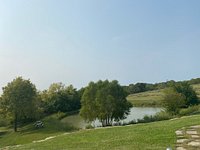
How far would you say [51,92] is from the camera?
73.9m

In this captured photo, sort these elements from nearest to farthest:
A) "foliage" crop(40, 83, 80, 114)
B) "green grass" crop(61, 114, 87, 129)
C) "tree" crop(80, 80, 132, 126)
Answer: "tree" crop(80, 80, 132, 126) → "green grass" crop(61, 114, 87, 129) → "foliage" crop(40, 83, 80, 114)

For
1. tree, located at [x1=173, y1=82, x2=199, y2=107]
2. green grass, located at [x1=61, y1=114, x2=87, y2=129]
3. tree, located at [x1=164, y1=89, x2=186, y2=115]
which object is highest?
tree, located at [x1=173, y1=82, x2=199, y2=107]

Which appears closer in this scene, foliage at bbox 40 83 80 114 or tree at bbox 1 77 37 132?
tree at bbox 1 77 37 132

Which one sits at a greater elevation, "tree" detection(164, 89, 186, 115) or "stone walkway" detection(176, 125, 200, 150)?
"tree" detection(164, 89, 186, 115)

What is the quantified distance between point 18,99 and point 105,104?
11.7 meters

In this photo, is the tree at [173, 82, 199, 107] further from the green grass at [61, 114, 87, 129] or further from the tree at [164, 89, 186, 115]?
the green grass at [61, 114, 87, 129]

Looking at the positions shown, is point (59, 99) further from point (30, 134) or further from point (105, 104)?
point (30, 134)

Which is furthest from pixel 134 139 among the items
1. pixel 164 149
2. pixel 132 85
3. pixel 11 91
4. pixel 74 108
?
pixel 132 85

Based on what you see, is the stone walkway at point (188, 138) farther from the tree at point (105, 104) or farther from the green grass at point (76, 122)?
the green grass at point (76, 122)

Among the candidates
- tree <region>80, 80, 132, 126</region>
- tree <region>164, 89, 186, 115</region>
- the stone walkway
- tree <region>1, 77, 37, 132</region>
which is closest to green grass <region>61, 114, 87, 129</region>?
tree <region>80, 80, 132, 126</region>

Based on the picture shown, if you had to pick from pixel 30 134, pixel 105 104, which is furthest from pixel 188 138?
pixel 105 104

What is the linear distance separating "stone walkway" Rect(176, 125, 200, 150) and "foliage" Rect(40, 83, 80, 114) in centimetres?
5750

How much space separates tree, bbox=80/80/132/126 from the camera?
41.2 metres

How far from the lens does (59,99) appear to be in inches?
2810
